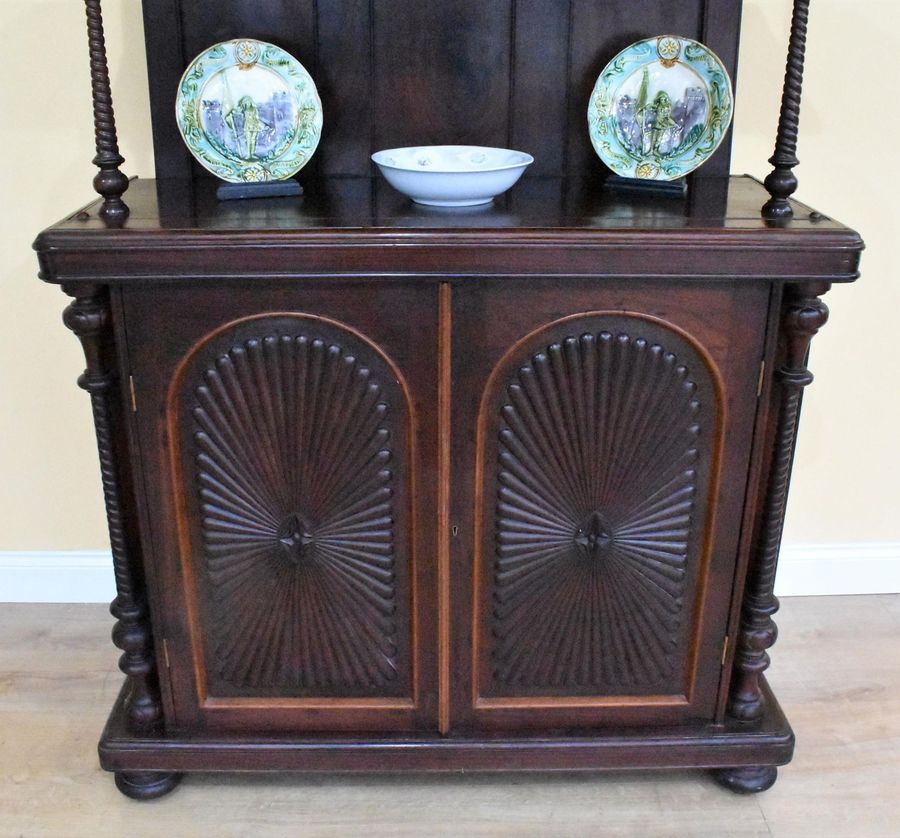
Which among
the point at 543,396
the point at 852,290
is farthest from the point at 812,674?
the point at 543,396

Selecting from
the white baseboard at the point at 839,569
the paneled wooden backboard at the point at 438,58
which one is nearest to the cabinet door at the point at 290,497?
the paneled wooden backboard at the point at 438,58

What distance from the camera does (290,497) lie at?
4.99 feet

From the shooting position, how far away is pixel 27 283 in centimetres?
200

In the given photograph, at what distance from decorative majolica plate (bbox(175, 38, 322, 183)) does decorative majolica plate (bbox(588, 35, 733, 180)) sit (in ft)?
1.65

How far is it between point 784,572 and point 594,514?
0.91 m

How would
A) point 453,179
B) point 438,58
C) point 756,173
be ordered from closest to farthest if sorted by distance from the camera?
point 453,179 < point 438,58 < point 756,173

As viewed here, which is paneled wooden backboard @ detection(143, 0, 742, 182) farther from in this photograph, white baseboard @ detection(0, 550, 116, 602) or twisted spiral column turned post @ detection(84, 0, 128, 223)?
white baseboard @ detection(0, 550, 116, 602)

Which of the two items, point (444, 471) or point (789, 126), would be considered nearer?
point (789, 126)

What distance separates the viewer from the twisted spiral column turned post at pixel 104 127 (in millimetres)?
1366

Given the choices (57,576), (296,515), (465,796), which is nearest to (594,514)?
(296,515)

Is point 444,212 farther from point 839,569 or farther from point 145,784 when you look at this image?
point 839,569

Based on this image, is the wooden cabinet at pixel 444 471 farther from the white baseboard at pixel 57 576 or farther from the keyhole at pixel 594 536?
the white baseboard at pixel 57 576

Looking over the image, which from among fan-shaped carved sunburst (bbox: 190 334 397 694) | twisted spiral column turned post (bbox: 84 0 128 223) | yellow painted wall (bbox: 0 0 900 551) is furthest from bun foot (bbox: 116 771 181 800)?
twisted spiral column turned post (bbox: 84 0 128 223)

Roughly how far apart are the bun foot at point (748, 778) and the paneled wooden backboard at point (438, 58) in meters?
1.09
